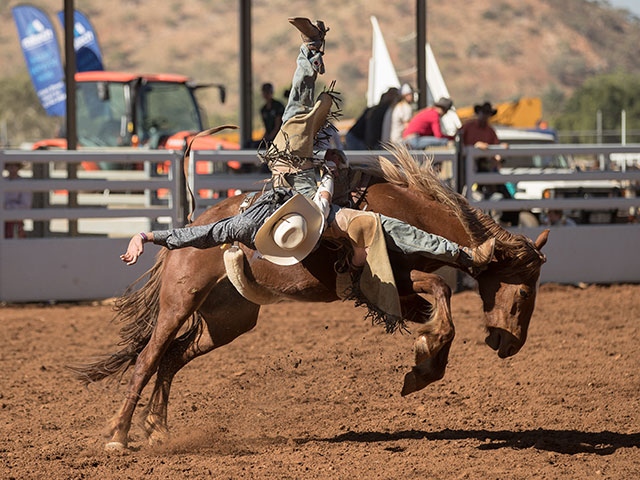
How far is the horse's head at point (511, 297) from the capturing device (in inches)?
194

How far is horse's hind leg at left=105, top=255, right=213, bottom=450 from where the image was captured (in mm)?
5020

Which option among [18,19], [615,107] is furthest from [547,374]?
[615,107]

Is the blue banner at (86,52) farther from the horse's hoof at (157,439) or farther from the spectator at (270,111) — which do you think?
the horse's hoof at (157,439)

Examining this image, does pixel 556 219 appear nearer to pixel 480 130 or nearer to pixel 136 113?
pixel 480 130

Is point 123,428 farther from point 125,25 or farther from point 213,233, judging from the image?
point 125,25

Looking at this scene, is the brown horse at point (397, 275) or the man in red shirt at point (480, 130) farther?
the man in red shirt at point (480, 130)

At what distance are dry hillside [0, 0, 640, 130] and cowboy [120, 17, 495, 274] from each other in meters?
53.5

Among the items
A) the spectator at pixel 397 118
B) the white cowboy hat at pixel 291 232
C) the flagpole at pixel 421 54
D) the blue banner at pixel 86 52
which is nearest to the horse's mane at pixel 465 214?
the white cowboy hat at pixel 291 232

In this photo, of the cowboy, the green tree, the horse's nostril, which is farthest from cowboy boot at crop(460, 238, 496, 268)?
the green tree

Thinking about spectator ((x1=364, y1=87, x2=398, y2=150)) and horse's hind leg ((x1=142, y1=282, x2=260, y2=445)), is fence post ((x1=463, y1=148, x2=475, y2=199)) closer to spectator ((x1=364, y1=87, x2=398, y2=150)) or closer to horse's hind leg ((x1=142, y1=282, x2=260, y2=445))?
spectator ((x1=364, y1=87, x2=398, y2=150))

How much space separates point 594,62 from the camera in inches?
2534

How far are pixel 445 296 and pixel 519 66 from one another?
5998 cm

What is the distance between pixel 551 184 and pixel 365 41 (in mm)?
52043

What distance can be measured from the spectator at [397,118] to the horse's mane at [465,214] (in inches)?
226
